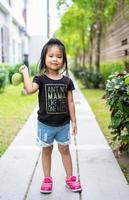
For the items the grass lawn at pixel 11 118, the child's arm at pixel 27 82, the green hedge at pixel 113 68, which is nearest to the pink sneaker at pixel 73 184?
the child's arm at pixel 27 82

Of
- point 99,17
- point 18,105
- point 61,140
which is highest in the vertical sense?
point 99,17

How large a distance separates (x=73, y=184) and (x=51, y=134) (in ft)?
1.83

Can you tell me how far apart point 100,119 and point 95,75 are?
11137 millimetres

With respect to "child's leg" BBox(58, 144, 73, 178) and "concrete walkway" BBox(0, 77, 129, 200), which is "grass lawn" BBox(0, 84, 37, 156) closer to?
"concrete walkway" BBox(0, 77, 129, 200)

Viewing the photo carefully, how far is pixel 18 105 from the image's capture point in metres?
13.7

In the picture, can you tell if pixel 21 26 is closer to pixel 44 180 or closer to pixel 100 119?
pixel 100 119

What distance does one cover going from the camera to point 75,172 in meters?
5.36

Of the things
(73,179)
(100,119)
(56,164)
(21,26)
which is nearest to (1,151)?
(56,164)

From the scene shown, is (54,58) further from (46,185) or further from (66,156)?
(46,185)

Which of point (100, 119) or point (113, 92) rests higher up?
point (113, 92)

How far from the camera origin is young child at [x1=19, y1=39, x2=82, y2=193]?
4.55 m

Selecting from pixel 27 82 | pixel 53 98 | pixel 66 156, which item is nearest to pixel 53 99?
pixel 53 98

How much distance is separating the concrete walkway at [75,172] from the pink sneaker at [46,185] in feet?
0.19

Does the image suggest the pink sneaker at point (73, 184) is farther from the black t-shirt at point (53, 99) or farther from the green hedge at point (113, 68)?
the green hedge at point (113, 68)
